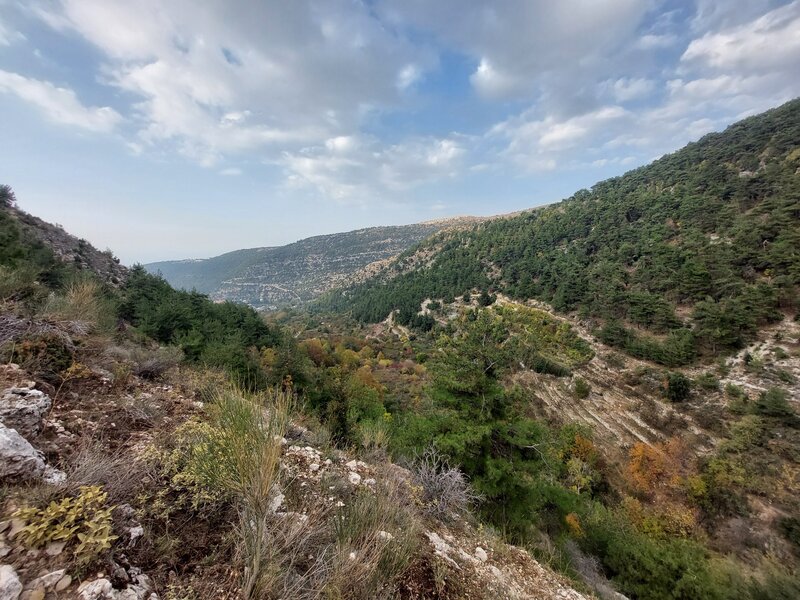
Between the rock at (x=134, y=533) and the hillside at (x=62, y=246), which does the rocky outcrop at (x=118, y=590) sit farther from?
the hillside at (x=62, y=246)

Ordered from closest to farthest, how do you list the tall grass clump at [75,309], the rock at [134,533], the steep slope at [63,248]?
the rock at [134,533] < the tall grass clump at [75,309] < the steep slope at [63,248]

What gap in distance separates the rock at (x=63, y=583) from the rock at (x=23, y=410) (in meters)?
2.16

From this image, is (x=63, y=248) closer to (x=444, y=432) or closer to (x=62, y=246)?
(x=62, y=246)

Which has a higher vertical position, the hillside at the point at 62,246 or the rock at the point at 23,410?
the hillside at the point at 62,246

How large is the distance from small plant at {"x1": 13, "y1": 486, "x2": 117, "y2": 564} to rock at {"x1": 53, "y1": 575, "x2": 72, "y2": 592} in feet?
0.30

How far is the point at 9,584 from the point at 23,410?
8.23 ft

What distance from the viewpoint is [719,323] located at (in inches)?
1185

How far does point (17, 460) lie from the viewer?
2.25 meters

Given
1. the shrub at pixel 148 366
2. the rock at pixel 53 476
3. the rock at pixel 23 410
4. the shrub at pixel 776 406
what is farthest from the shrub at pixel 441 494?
the shrub at pixel 776 406

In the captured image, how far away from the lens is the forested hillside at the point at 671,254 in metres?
31.6

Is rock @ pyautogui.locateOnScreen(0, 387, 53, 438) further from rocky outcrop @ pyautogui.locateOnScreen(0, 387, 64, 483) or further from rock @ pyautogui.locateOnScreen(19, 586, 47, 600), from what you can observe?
rock @ pyautogui.locateOnScreen(19, 586, 47, 600)

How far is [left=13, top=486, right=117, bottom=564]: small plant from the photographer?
1732mm

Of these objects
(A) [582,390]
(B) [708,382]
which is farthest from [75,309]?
(B) [708,382]

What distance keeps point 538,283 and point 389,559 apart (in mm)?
61518
